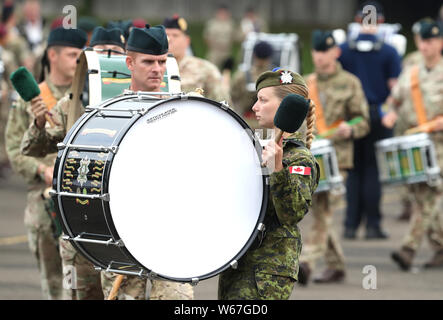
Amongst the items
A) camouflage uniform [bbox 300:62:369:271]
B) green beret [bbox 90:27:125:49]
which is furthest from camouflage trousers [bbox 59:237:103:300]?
camouflage uniform [bbox 300:62:369:271]

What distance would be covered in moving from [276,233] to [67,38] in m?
3.16

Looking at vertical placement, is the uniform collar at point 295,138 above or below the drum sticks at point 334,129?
below

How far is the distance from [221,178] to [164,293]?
115 cm

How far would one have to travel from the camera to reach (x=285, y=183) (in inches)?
237

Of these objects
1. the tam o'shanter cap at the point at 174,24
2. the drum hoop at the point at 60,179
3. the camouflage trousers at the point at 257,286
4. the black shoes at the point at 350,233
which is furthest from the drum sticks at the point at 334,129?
the camouflage trousers at the point at 257,286

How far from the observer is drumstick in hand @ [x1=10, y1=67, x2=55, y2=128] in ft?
23.3

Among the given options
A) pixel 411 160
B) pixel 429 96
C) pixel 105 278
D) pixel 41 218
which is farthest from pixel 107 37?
pixel 429 96

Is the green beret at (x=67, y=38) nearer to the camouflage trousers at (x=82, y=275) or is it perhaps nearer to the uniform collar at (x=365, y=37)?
the camouflage trousers at (x=82, y=275)

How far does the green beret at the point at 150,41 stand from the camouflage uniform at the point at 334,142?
421cm

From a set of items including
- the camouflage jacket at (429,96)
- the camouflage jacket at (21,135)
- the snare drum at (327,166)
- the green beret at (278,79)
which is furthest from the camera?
the camouflage jacket at (429,96)

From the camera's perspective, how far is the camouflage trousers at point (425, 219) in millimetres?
11609

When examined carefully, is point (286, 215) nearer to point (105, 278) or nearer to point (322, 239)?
point (105, 278)

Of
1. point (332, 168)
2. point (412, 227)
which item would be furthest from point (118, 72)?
point (412, 227)
